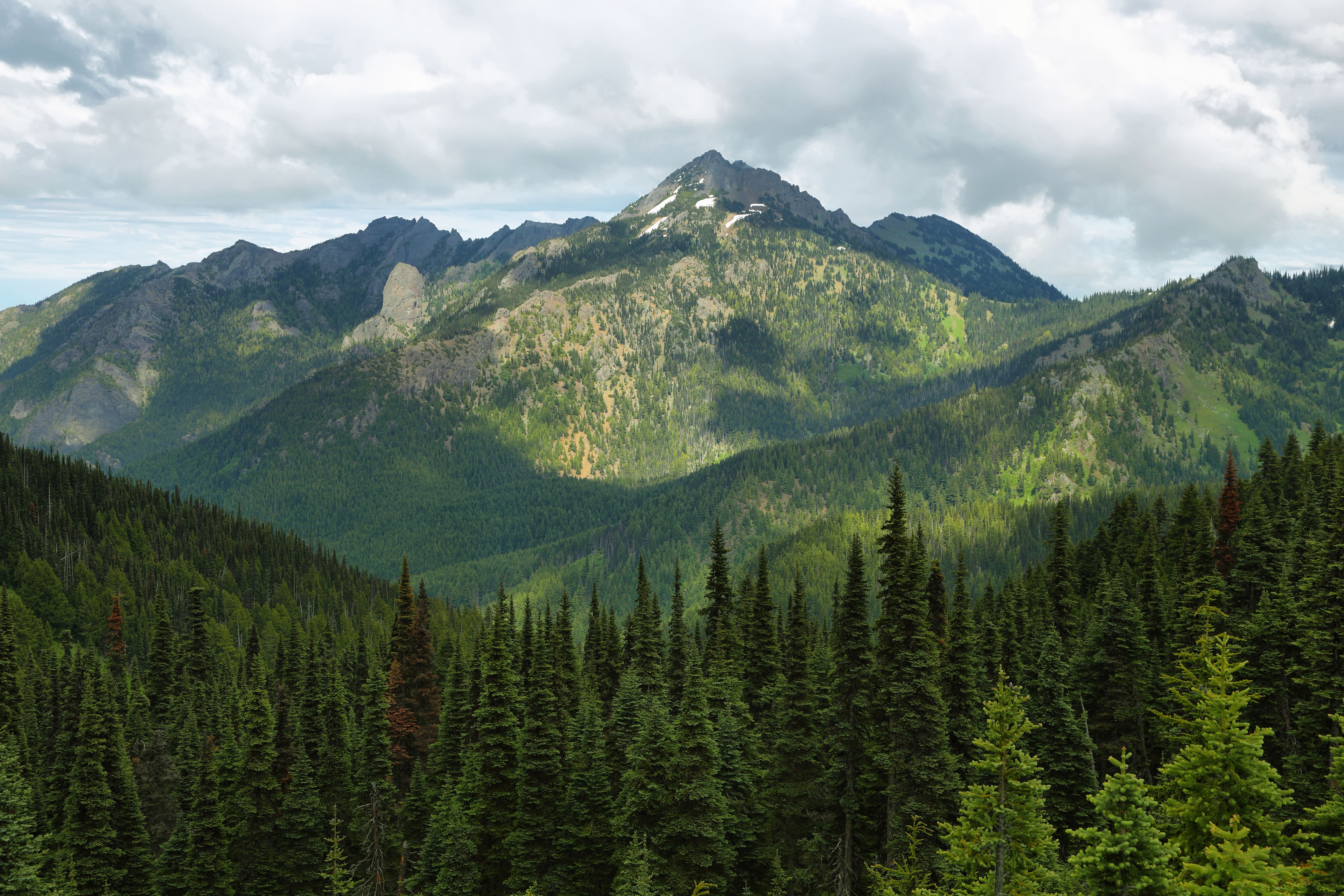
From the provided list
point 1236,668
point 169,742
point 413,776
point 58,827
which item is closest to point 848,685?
point 1236,668

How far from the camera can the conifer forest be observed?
28344 mm

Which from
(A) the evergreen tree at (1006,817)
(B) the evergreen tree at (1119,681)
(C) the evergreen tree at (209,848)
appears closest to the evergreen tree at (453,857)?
(C) the evergreen tree at (209,848)

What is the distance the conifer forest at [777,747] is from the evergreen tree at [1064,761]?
226mm

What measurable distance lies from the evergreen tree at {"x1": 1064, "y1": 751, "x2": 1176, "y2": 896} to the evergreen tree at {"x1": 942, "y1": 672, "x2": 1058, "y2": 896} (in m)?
4.00

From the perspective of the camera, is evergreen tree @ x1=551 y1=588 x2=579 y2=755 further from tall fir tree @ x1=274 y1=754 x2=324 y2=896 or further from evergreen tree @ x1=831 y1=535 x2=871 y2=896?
evergreen tree @ x1=831 y1=535 x2=871 y2=896

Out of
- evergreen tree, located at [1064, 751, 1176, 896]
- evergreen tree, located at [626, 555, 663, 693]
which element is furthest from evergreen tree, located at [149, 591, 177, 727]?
evergreen tree, located at [1064, 751, 1176, 896]

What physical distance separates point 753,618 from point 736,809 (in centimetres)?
2068

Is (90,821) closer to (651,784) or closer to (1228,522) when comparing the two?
(651,784)

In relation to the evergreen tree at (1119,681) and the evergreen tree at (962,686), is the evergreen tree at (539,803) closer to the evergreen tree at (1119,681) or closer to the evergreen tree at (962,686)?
the evergreen tree at (962,686)

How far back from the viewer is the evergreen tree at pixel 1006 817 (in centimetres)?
2780

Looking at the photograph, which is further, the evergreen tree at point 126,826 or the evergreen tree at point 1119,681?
the evergreen tree at point 126,826

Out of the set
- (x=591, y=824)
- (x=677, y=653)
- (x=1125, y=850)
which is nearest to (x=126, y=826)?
(x=591, y=824)

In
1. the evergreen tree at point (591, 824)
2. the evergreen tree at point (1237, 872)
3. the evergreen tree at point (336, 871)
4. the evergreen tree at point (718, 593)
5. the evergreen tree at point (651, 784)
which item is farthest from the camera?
the evergreen tree at point (718, 593)

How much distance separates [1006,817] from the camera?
92.8 ft
